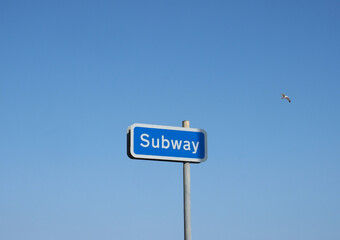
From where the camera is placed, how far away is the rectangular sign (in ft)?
22.9

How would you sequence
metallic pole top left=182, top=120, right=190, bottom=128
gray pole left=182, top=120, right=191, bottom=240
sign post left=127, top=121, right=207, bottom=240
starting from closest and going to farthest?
gray pole left=182, top=120, right=191, bottom=240, sign post left=127, top=121, right=207, bottom=240, metallic pole top left=182, top=120, right=190, bottom=128

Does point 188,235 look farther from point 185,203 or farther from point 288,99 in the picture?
point 288,99

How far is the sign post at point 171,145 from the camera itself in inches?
273

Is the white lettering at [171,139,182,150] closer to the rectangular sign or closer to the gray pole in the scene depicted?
the rectangular sign

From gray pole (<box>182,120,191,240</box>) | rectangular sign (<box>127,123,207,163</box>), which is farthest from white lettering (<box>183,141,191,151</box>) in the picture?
gray pole (<box>182,120,191,240</box>)

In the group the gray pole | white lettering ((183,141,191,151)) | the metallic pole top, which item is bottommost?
the gray pole

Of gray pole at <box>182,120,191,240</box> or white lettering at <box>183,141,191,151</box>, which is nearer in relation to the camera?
gray pole at <box>182,120,191,240</box>

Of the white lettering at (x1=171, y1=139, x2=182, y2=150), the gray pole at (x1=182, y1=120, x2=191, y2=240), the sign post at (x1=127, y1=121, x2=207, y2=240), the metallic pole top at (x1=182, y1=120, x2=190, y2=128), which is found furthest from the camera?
the metallic pole top at (x1=182, y1=120, x2=190, y2=128)

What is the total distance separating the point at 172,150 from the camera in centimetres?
718

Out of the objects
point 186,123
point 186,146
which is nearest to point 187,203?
point 186,146

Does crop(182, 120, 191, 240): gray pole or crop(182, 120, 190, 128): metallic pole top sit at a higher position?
crop(182, 120, 190, 128): metallic pole top

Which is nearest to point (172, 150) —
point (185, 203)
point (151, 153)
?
point (151, 153)

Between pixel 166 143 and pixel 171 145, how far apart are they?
8 cm

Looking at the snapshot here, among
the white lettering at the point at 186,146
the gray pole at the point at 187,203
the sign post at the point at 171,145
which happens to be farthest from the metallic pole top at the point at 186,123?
the gray pole at the point at 187,203
